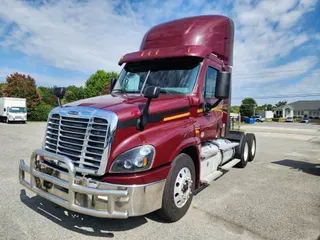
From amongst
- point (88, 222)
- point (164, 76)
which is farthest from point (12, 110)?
point (88, 222)

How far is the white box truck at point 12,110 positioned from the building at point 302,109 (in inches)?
3254

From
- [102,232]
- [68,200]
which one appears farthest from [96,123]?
[102,232]

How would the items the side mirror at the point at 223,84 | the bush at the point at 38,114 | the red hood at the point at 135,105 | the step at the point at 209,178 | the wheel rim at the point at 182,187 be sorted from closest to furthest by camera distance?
the red hood at the point at 135,105
the wheel rim at the point at 182,187
the side mirror at the point at 223,84
the step at the point at 209,178
the bush at the point at 38,114

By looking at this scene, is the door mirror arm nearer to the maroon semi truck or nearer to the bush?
the maroon semi truck

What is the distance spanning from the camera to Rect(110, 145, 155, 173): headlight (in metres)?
3.11

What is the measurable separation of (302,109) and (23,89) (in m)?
83.4

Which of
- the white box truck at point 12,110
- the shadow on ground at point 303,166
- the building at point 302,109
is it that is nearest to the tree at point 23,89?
the white box truck at point 12,110

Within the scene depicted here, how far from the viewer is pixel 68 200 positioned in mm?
3127

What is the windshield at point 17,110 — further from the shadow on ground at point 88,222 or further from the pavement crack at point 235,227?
the pavement crack at point 235,227

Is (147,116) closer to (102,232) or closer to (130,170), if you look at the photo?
(130,170)

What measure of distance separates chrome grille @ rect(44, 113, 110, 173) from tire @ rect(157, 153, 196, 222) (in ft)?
3.45

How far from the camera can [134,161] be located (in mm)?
3111

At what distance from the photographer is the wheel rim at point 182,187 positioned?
12.1 ft

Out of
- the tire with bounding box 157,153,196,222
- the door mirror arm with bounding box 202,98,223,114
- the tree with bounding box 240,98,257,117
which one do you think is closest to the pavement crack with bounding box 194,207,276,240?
the tire with bounding box 157,153,196,222
